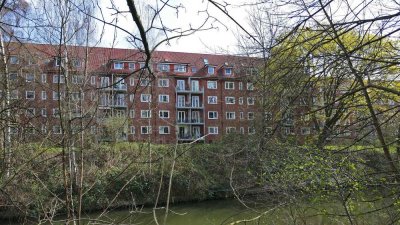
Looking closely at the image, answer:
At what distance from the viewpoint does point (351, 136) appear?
4.72m

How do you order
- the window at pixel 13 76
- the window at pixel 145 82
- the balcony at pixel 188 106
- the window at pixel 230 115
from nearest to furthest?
the window at pixel 145 82 < the window at pixel 13 76 < the balcony at pixel 188 106 < the window at pixel 230 115

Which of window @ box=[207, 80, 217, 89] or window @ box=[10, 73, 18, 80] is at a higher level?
window @ box=[207, 80, 217, 89]

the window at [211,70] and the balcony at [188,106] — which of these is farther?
the window at [211,70]

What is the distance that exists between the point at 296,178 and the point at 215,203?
12284mm

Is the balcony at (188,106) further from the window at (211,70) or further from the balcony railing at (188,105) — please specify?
the window at (211,70)

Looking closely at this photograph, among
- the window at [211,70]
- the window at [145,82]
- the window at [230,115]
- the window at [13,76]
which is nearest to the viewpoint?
the window at [145,82]

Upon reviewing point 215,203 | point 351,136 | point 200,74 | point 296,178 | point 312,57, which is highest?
point 200,74

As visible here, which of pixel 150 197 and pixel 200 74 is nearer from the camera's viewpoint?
pixel 150 197

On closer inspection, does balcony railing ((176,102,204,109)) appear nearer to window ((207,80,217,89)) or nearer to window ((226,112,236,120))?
window ((207,80,217,89))

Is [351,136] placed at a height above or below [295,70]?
below

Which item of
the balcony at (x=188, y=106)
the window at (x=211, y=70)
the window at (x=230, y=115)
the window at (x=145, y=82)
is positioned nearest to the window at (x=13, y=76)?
the window at (x=145, y=82)

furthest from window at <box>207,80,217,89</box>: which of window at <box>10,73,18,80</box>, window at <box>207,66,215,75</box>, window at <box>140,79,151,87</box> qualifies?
window at <box>140,79,151,87</box>

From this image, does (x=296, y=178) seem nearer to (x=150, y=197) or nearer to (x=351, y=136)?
(x=351, y=136)

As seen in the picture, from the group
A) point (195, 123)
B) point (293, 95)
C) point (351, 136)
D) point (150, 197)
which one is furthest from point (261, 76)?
point (195, 123)
